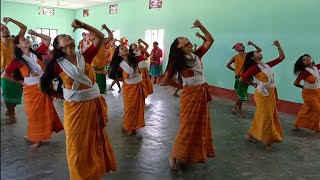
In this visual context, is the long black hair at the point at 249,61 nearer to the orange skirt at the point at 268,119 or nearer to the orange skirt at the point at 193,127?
the orange skirt at the point at 268,119

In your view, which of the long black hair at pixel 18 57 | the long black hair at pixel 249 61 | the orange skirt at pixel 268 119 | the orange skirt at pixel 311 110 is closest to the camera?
the long black hair at pixel 18 57

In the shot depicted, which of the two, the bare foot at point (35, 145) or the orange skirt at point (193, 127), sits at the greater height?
the orange skirt at point (193, 127)

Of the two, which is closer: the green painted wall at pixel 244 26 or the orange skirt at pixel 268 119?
the orange skirt at pixel 268 119

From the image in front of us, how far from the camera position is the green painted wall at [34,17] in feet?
52.6

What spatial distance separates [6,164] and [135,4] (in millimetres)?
10295

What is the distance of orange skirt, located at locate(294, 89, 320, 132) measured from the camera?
484 centimetres

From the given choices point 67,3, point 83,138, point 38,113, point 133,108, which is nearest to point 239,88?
point 133,108

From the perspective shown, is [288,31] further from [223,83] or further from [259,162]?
[259,162]

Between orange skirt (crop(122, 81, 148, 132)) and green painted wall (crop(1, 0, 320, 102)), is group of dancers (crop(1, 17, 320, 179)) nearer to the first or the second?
orange skirt (crop(122, 81, 148, 132))

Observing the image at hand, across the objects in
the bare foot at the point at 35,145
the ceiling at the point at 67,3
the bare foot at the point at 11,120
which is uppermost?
the ceiling at the point at 67,3

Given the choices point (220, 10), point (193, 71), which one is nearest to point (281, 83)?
point (220, 10)

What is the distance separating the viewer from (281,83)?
677cm

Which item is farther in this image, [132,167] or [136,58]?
[136,58]

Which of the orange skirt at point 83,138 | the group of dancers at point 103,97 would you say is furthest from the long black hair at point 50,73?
the orange skirt at point 83,138
